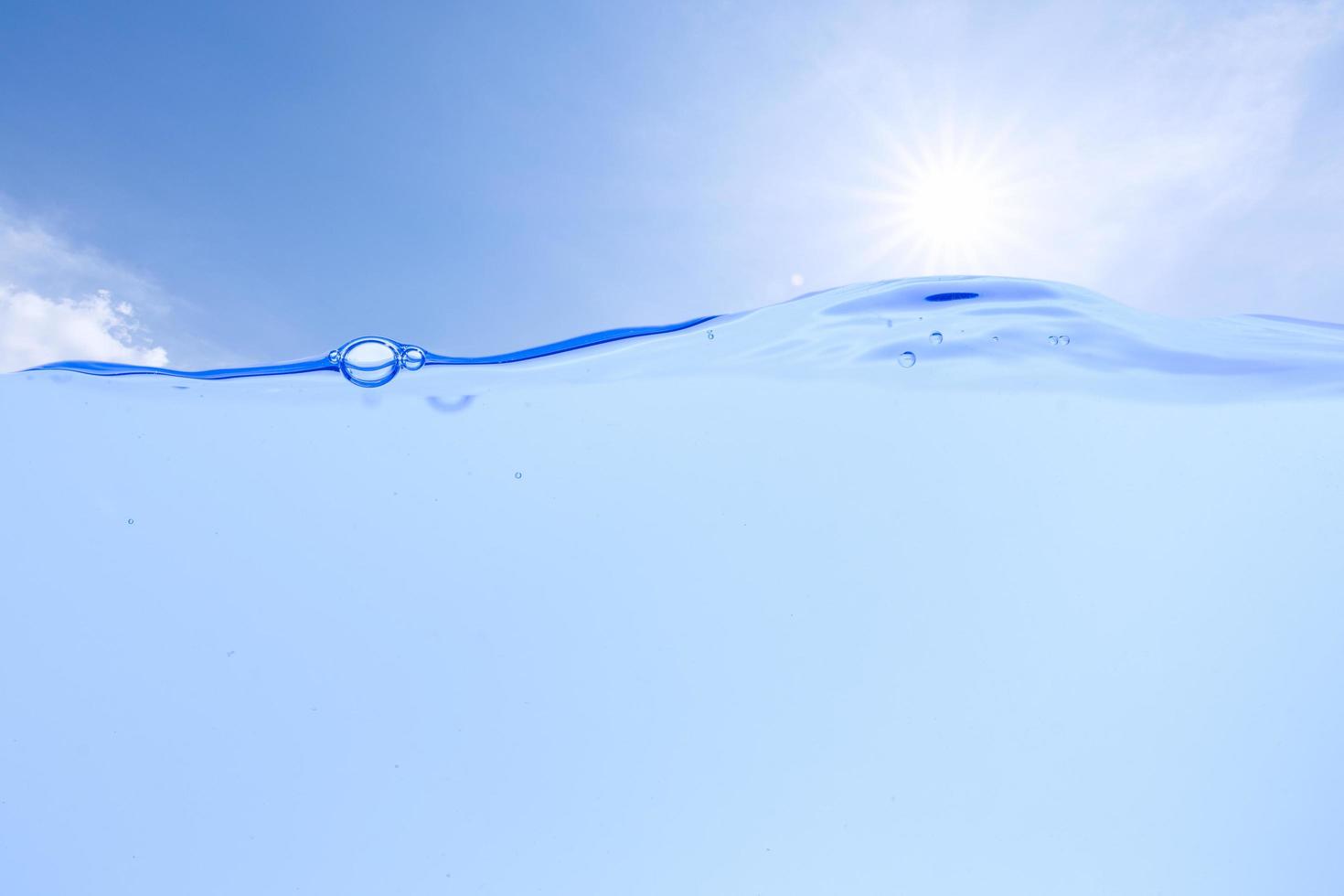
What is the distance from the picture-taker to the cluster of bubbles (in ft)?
19.1

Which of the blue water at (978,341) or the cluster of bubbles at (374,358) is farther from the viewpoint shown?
the blue water at (978,341)

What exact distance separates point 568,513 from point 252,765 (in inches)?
173

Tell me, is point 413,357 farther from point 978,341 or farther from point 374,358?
point 978,341

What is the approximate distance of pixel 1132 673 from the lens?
23.5ft

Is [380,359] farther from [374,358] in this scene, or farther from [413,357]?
[413,357]

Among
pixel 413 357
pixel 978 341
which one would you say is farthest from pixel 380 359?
pixel 978 341

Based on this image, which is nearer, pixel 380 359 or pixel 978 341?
pixel 380 359

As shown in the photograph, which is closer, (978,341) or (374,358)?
(374,358)

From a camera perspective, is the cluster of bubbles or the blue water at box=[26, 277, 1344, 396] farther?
the blue water at box=[26, 277, 1344, 396]

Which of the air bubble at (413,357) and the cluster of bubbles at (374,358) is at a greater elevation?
the air bubble at (413,357)

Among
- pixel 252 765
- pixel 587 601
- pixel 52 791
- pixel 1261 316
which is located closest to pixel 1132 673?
pixel 1261 316

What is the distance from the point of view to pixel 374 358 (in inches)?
236

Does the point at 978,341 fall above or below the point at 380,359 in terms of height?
above

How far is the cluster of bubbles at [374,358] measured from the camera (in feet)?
19.1
